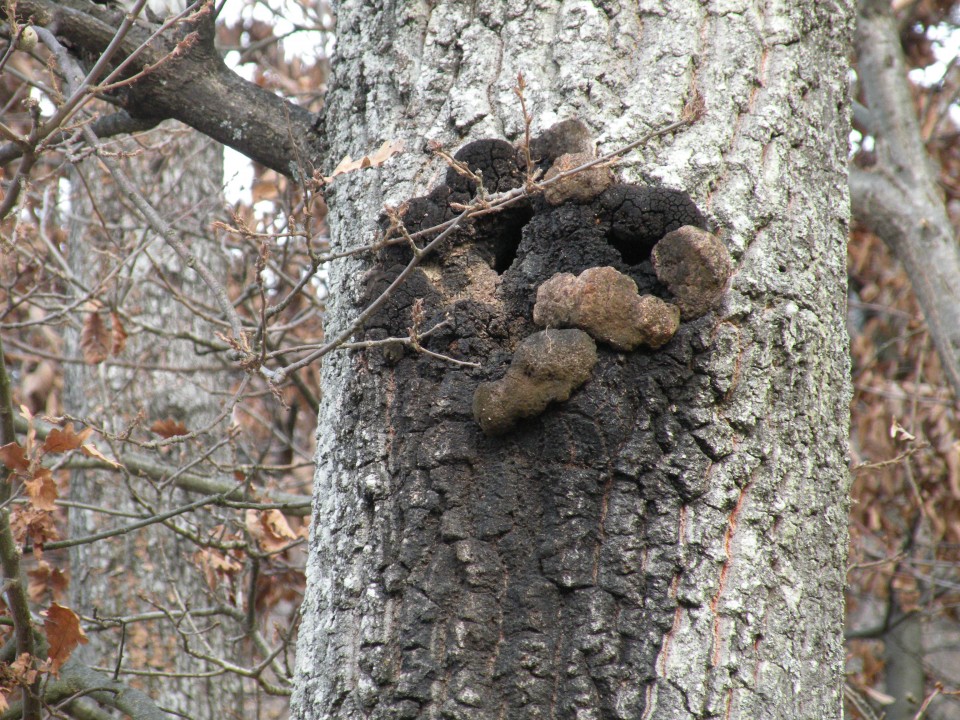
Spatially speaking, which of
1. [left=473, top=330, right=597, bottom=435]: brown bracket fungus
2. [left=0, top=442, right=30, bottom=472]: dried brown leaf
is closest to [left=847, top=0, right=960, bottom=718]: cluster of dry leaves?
[left=473, top=330, right=597, bottom=435]: brown bracket fungus

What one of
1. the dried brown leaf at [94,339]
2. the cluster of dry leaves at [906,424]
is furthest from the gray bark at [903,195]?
the dried brown leaf at [94,339]

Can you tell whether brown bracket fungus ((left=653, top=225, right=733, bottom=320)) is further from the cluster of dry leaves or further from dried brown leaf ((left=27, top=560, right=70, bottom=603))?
the cluster of dry leaves

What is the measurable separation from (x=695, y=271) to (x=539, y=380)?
33 cm

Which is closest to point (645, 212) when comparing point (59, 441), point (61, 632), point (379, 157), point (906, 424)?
point (379, 157)

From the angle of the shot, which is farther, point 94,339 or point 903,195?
point 903,195

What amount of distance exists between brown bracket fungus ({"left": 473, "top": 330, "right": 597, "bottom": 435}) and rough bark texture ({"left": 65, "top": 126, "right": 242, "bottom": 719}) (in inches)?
139

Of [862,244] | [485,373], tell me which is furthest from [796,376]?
[862,244]

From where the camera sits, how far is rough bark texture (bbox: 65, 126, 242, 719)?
4.71 metres

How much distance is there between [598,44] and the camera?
158 cm

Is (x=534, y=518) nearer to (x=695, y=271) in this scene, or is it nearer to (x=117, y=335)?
(x=695, y=271)

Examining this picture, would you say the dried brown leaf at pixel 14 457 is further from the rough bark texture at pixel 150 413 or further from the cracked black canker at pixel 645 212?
the rough bark texture at pixel 150 413

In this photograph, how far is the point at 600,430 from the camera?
1367mm

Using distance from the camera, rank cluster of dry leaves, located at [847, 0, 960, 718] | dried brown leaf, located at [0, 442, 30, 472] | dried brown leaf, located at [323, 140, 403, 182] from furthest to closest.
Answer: cluster of dry leaves, located at [847, 0, 960, 718], dried brown leaf, located at [0, 442, 30, 472], dried brown leaf, located at [323, 140, 403, 182]

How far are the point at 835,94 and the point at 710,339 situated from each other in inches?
27.6
